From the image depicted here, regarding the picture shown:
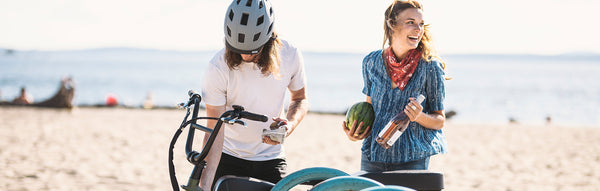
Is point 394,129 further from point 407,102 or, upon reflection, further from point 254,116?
point 254,116

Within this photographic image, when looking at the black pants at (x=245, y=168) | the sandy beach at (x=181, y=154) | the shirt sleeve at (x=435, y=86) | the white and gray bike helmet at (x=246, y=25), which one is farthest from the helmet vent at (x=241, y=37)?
the sandy beach at (x=181, y=154)

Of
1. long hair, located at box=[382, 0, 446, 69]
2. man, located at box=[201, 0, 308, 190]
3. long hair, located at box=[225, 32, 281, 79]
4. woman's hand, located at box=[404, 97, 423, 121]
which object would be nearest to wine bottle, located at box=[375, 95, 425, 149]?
woman's hand, located at box=[404, 97, 423, 121]

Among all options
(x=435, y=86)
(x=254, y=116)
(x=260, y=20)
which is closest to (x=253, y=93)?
(x=260, y=20)

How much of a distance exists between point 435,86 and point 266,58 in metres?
0.93

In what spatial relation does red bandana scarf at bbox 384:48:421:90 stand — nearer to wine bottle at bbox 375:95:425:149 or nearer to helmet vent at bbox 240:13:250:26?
wine bottle at bbox 375:95:425:149

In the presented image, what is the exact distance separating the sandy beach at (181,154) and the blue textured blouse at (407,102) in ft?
16.9

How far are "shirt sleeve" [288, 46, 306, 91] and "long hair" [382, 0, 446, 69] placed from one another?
534mm

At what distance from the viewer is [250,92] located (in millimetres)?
3303

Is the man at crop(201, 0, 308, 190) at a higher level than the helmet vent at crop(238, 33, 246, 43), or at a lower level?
lower

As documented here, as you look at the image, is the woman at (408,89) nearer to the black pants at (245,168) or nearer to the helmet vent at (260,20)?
the black pants at (245,168)

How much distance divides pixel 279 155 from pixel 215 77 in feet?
2.12

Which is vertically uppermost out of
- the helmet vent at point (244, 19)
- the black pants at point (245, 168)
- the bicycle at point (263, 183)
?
the helmet vent at point (244, 19)

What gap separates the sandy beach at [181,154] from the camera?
331 inches

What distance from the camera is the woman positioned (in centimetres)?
316
